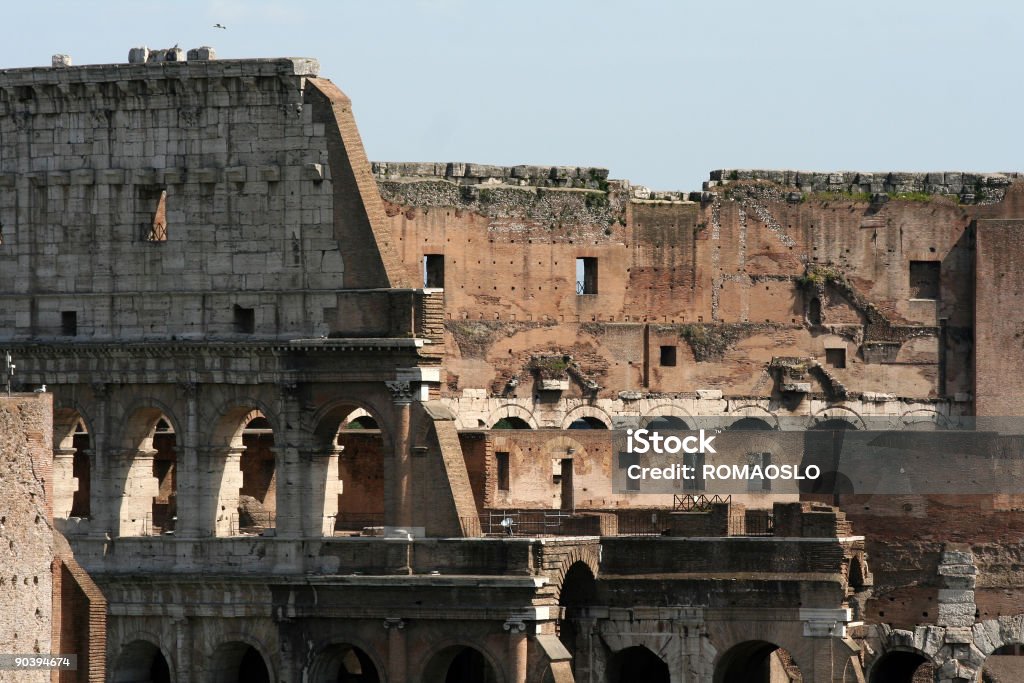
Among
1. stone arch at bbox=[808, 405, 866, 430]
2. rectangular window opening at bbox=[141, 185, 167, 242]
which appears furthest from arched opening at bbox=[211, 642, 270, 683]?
stone arch at bbox=[808, 405, 866, 430]

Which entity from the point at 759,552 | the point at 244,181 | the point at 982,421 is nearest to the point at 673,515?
the point at 759,552

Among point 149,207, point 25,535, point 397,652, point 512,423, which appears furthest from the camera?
point 512,423

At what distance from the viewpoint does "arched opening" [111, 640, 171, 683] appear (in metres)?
62.0

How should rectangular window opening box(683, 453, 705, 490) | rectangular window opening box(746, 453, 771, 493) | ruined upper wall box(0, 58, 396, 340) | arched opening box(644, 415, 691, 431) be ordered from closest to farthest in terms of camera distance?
ruined upper wall box(0, 58, 396, 340), rectangular window opening box(683, 453, 705, 490), rectangular window opening box(746, 453, 771, 493), arched opening box(644, 415, 691, 431)

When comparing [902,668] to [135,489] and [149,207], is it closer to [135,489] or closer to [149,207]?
[135,489]

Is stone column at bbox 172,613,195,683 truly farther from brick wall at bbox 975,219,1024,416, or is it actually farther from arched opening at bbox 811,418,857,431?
brick wall at bbox 975,219,1024,416

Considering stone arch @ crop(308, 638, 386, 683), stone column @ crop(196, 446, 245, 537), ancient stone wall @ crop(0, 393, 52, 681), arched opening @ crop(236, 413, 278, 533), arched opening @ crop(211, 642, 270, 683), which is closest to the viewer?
ancient stone wall @ crop(0, 393, 52, 681)

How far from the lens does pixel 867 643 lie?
61844mm

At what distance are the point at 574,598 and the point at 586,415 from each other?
15.9m

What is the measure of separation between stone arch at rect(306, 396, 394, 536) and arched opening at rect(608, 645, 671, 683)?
5396 mm

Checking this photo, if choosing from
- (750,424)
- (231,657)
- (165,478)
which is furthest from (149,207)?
(750,424)

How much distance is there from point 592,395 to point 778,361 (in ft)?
15.5

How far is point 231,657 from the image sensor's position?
61.7m

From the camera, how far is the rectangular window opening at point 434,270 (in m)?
74.6
